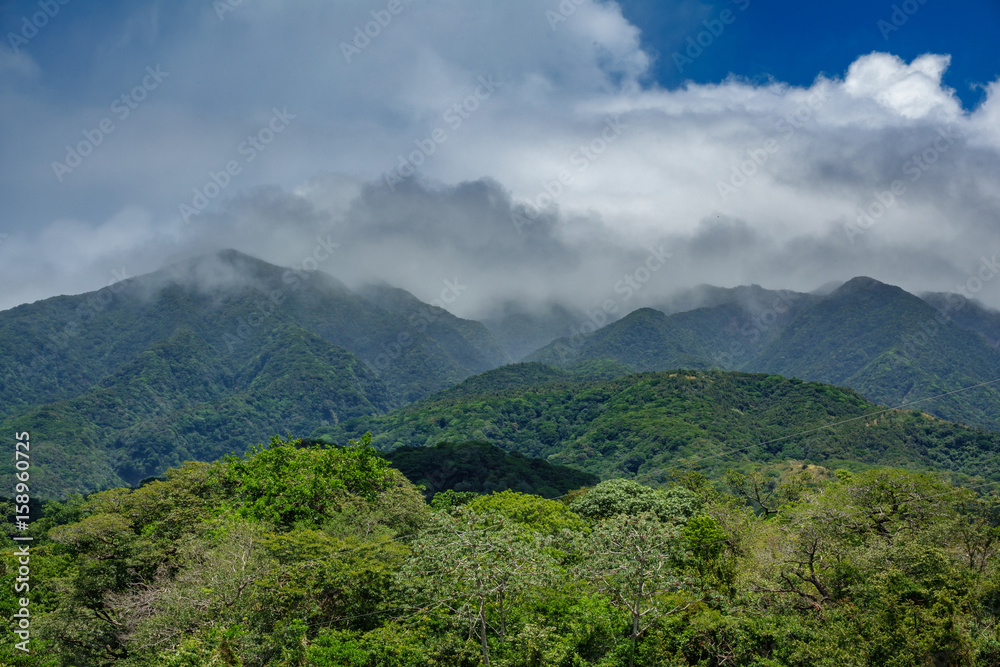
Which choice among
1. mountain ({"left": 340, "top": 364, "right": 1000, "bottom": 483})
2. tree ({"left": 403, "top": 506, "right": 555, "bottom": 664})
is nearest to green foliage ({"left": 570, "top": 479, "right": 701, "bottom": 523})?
tree ({"left": 403, "top": 506, "right": 555, "bottom": 664})

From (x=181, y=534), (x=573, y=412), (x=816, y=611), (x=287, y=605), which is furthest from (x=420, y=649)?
(x=573, y=412)

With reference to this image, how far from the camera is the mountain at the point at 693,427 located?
106 m

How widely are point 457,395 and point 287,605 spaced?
173 m

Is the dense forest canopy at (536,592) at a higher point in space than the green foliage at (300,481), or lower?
lower

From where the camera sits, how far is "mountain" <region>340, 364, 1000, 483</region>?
349 ft

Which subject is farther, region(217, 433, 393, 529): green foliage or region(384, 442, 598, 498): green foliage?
region(384, 442, 598, 498): green foliage

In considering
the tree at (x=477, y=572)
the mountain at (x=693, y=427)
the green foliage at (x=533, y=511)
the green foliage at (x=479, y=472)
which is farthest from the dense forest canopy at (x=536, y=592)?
the mountain at (x=693, y=427)

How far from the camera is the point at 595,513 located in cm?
4006

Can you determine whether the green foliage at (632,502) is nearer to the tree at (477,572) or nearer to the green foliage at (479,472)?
the tree at (477,572)

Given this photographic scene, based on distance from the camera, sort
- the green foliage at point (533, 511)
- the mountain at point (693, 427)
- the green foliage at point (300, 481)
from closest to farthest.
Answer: the green foliage at point (300, 481)
the green foliage at point (533, 511)
the mountain at point (693, 427)

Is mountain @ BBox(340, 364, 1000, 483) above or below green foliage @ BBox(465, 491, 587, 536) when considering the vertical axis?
above

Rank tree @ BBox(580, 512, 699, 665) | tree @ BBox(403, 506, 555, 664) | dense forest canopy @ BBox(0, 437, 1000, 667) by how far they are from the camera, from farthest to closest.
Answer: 1. tree @ BBox(580, 512, 699, 665)
2. tree @ BBox(403, 506, 555, 664)
3. dense forest canopy @ BBox(0, 437, 1000, 667)

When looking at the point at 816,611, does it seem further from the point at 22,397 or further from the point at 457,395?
the point at 22,397

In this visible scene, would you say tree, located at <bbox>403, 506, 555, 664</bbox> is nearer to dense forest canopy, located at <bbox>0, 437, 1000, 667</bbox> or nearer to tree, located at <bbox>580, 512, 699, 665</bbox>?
dense forest canopy, located at <bbox>0, 437, 1000, 667</bbox>
